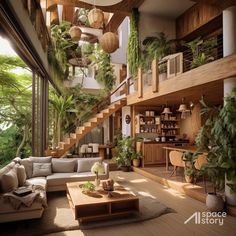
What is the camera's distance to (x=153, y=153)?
348 inches

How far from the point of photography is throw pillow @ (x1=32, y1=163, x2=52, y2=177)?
18.0 feet

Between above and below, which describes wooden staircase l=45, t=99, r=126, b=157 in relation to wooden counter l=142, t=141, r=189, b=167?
above

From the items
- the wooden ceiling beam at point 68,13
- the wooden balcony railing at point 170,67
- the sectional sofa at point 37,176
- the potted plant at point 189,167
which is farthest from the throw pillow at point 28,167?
the wooden ceiling beam at point 68,13

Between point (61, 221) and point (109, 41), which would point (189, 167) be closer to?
point (61, 221)

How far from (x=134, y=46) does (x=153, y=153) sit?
441 cm

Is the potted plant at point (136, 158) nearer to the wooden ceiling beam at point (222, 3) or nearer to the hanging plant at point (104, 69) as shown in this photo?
the hanging plant at point (104, 69)

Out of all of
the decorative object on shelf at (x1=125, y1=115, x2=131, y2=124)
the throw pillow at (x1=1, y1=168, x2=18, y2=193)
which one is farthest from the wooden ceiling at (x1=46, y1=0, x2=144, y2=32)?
the throw pillow at (x1=1, y1=168, x2=18, y2=193)

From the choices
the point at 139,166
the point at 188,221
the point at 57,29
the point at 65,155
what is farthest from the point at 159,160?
the point at 57,29

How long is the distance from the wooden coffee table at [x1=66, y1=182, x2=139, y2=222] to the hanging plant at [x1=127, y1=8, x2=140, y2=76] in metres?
5.90

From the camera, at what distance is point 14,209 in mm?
3529

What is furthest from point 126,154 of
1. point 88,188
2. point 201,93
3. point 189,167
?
point 88,188

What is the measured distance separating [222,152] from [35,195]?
335cm

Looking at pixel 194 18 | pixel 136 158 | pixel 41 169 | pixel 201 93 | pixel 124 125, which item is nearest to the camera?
pixel 41 169

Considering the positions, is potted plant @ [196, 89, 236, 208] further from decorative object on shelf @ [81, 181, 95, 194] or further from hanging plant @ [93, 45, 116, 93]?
hanging plant @ [93, 45, 116, 93]
